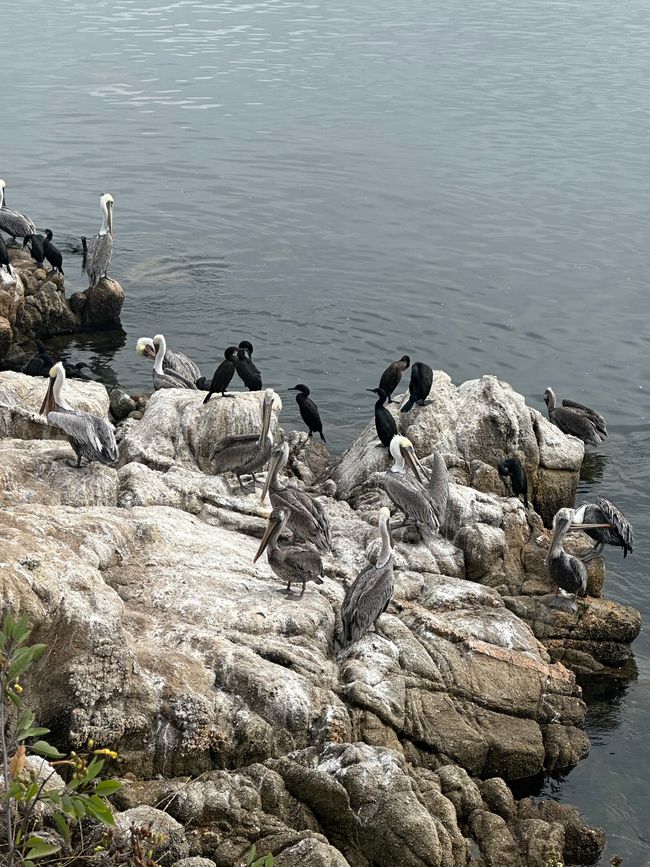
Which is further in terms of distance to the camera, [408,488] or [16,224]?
[16,224]

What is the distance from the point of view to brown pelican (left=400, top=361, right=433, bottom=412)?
49.0ft

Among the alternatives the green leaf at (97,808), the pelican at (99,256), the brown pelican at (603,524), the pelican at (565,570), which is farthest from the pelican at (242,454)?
the pelican at (99,256)

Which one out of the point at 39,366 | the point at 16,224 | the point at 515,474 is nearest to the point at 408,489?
the point at 515,474

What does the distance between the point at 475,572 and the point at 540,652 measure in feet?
5.37

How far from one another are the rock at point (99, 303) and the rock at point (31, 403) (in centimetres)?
771

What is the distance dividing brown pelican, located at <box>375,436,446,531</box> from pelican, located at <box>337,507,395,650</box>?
1.66m

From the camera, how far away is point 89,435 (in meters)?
12.3

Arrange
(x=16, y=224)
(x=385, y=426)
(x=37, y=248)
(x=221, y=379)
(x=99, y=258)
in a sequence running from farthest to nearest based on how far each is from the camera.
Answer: (x=16, y=224), (x=37, y=248), (x=99, y=258), (x=221, y=379), (x=385, y=426)

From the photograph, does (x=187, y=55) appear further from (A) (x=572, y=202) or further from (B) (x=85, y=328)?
(B) (x=85, y=328)

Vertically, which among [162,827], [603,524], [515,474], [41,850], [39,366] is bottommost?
[39,366]

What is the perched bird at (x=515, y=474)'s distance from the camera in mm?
14375

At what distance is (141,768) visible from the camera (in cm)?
845

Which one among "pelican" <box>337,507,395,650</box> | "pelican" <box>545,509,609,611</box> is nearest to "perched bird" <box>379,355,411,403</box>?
"pelican" <box>545,509,609,611</box>

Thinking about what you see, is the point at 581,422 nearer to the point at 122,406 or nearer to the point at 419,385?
the point at 419,385
